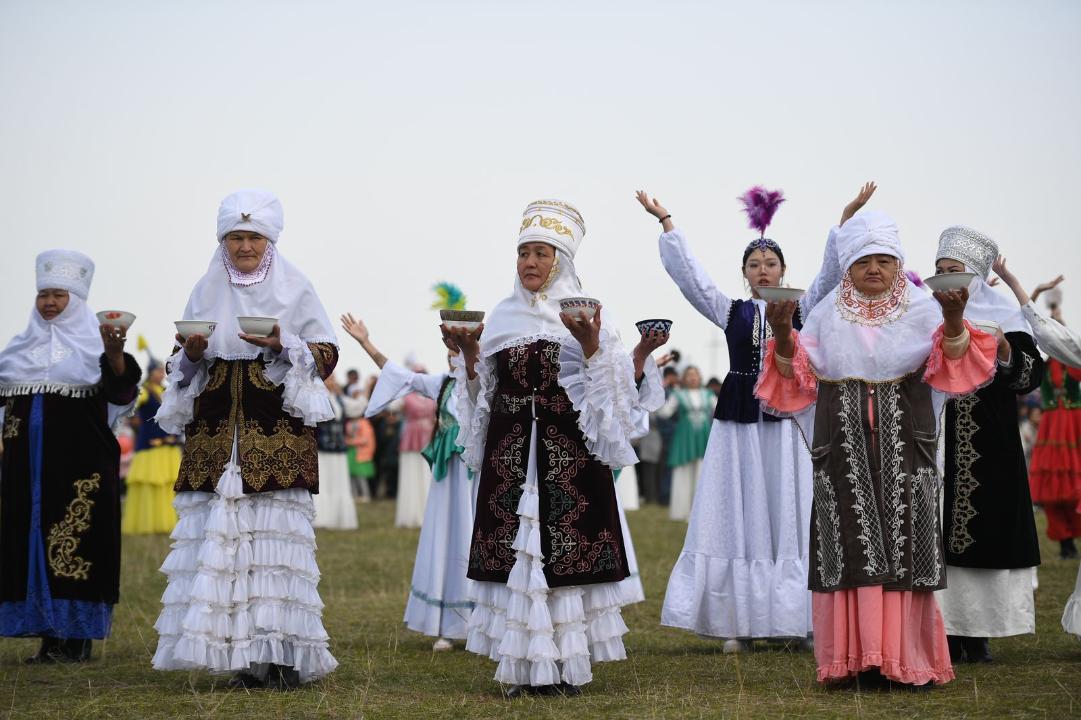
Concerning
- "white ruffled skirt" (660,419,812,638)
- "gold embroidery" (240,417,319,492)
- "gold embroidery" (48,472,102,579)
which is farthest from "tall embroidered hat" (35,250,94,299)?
"white ruffled skirt" (660,419,812,638)

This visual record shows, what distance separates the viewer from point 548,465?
21.7ft

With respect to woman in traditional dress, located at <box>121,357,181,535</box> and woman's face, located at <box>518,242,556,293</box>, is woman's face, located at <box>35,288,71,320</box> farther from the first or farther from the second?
woman in traditional dress, located at <box>121,357,181,535</box>

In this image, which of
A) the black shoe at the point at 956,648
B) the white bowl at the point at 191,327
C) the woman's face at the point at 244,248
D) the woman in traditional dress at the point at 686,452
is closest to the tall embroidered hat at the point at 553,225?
the woman's face at the point at 244,248

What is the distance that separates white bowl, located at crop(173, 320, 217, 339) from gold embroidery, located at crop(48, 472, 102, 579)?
7.47 ft

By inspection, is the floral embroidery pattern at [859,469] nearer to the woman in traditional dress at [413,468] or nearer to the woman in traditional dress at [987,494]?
the woman in traditional dress at [987,494]

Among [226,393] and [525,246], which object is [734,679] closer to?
[525,246]

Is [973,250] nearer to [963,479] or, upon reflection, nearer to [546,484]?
[963,479]

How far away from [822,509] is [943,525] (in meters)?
1.47

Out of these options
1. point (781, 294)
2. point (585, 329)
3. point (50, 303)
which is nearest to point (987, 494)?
point (781, 294)

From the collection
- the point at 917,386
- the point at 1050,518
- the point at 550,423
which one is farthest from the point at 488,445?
the point at 1050,518

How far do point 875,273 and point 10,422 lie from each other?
18.0 feet

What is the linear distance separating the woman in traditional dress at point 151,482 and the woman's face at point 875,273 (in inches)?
554

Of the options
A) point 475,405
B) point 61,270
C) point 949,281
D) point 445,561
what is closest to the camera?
point 949,281

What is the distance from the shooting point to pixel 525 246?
22.5 feet
